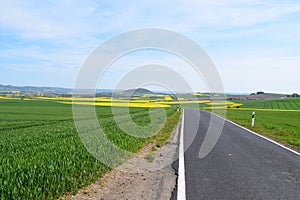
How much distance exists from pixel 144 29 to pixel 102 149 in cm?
466

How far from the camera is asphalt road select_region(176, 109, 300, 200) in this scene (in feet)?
19.7

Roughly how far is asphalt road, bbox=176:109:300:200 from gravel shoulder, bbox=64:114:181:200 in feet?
1.55

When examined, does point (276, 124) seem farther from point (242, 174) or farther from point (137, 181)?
point (137, 181)

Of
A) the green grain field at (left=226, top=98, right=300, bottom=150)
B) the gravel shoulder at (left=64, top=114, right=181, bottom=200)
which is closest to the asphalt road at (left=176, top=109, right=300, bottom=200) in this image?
the gravel shoulder at (left=64, top=114, right=181, bottom=200)

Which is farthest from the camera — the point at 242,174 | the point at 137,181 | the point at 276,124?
the point at 276,124

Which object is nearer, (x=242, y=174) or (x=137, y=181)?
(x=137, y=181)

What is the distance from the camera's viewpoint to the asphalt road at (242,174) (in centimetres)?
600

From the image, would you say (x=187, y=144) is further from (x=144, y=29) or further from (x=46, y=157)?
(x=46, y=157)

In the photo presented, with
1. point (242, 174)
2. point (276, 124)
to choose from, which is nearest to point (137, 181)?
point (242, 174)

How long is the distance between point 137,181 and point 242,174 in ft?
8.12

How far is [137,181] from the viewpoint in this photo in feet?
23.5

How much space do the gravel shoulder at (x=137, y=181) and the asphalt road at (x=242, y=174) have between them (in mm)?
471

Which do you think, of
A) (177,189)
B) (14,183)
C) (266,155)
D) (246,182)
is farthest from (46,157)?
(266,155)

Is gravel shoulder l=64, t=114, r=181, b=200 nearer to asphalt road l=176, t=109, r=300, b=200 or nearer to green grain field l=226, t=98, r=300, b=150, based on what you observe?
asphalt road l=176, t=109, r=300, b=200
